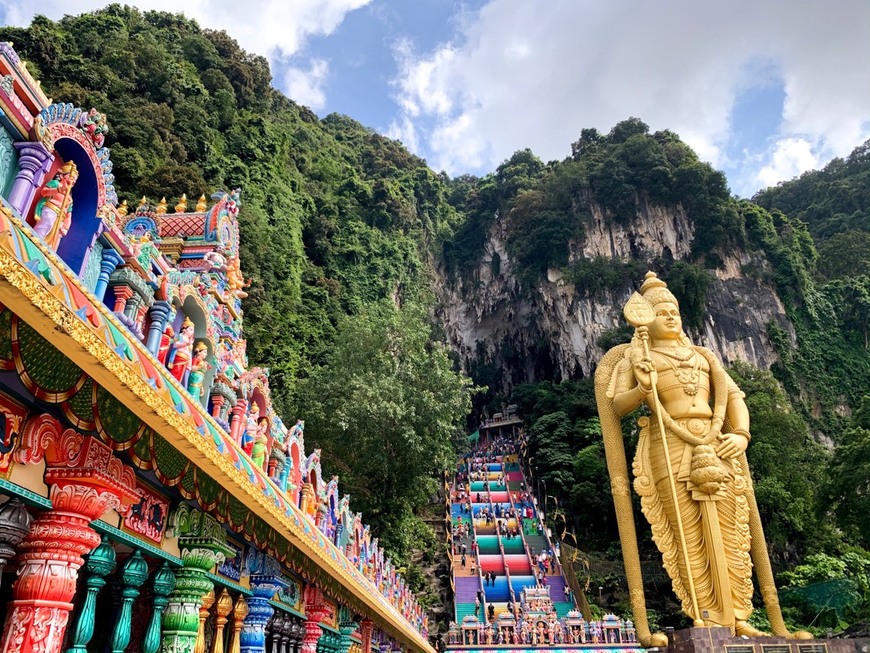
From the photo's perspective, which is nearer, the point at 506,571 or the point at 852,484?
the point at 852,484

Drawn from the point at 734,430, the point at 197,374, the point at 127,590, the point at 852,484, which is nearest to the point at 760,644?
the point at 734,430

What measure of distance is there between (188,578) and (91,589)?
59 centimetres

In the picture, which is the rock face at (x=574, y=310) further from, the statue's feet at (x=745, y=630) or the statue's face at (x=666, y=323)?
the statue's feet at (x=745, y=630)

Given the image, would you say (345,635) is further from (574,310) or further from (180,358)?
(574,310)

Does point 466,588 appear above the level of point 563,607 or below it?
above

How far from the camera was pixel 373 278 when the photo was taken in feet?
107

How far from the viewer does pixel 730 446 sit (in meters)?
7.30

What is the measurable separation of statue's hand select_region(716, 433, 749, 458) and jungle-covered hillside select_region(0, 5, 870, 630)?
23.2ft

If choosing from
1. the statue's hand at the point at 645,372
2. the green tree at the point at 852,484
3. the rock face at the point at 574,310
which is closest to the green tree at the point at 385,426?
the statue's hand at the point at 645,372

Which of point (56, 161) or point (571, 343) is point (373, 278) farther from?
point (56, 161)

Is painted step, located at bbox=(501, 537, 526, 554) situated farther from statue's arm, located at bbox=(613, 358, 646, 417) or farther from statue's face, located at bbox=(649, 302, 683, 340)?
statue's face, located at bbox=(649, 302, 683, 340)

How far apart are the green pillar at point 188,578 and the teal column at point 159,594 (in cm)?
3

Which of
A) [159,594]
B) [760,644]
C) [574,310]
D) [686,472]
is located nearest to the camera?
[159,594]

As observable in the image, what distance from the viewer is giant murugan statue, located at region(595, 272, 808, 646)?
6.89 meters
